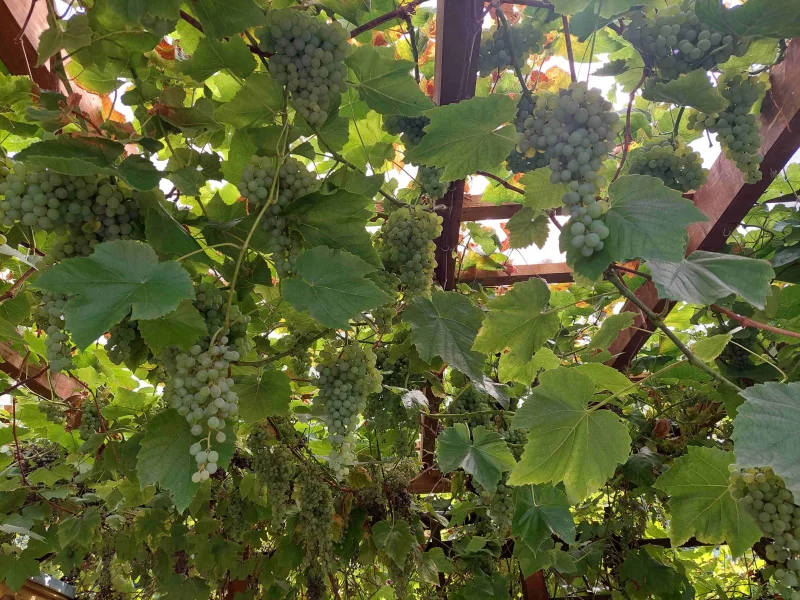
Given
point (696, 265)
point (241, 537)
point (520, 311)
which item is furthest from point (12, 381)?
point (696, 265)

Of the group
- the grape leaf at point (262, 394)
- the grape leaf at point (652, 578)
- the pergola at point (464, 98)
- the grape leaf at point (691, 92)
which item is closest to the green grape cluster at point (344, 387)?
the grape leaf at point (262, 394)

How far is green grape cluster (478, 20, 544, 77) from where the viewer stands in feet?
4.86

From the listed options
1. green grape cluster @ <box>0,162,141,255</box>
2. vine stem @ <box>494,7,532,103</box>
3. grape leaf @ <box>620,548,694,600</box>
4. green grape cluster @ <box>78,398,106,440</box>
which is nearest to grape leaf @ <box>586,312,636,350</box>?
vine stem @ <box>494,7,532,103</box>

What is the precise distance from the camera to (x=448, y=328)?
5.33ft

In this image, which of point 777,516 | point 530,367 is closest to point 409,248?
point 530,367

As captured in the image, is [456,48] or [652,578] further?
[652,578]

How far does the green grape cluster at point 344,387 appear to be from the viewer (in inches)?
61.1

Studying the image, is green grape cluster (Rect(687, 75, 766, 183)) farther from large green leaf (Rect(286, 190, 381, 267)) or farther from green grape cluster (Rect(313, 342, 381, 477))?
green grape cluster (Rect(313, 342, 381, 477))

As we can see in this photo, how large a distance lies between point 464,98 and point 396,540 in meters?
2.05

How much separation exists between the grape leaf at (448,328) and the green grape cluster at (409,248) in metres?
0.07

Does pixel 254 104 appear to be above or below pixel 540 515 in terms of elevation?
above

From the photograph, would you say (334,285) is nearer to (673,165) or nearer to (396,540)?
(673,165)

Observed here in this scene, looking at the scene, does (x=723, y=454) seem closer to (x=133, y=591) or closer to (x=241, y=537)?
(x=241, y=537)

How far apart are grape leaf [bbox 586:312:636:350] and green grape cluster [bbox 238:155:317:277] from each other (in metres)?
0.96
